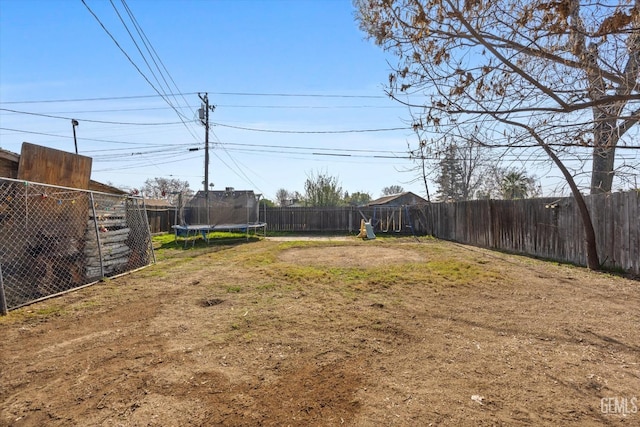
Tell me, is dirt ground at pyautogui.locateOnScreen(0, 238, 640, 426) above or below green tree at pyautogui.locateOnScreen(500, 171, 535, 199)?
below

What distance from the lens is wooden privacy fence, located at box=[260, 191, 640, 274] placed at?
21.1ft

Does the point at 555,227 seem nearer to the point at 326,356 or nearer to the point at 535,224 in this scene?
the point at 535,224

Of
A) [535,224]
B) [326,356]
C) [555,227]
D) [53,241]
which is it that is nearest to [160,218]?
[53,241]

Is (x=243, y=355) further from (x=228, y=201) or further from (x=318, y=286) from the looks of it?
(x=228, y=201)

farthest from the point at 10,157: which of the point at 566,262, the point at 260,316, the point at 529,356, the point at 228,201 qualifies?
the point at 566,262

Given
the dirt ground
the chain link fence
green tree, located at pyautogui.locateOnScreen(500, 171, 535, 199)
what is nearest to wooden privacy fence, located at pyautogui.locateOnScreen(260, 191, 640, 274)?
the dirt ground

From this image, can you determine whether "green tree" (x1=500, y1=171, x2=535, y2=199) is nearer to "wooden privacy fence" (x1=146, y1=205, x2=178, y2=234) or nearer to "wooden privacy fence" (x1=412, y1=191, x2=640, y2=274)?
"wooden privacy fence" (x1=412, y1=191, x2=640, y2=274)

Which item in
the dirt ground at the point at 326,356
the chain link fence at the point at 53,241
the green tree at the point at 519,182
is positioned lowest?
the dirt ground at the point at 326,356

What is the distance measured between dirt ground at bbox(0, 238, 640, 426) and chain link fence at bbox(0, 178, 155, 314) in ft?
1.58

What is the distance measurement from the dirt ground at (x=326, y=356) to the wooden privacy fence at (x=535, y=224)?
1574 mm

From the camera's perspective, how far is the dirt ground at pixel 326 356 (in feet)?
6.82

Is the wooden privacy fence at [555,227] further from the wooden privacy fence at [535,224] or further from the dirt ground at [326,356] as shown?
the dirt ground at [326,356]

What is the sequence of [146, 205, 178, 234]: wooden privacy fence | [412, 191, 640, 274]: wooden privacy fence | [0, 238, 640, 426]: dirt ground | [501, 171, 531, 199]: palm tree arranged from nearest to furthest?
[0, 238, 640, 426]: dirt ground
[501, 171, 531, 199]: palm tree
[412, 191, 640, 274]: wooden privacy fence
[146, 205, 178, 234]: wooden privacy fence

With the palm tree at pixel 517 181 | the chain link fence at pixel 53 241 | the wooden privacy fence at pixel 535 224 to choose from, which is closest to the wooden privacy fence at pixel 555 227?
the wooden privacy fence at pixel 535 224
